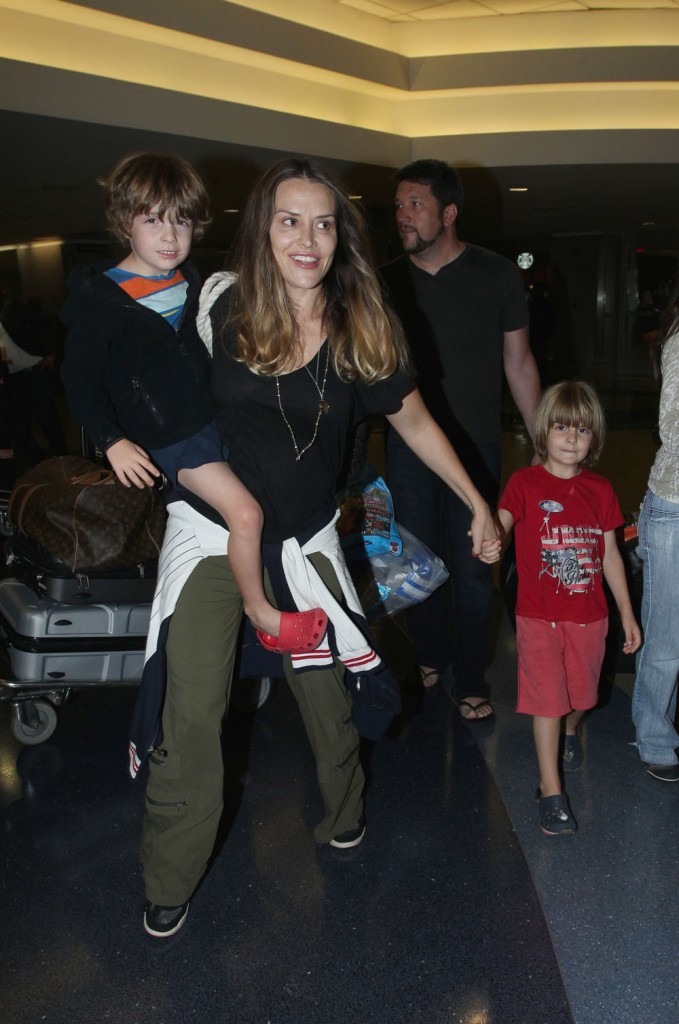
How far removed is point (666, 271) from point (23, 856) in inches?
800

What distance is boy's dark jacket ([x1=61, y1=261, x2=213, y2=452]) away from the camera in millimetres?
1951

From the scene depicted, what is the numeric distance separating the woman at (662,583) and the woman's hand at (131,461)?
59.4 inches

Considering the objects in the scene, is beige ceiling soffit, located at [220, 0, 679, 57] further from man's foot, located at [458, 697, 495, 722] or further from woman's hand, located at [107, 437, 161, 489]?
woman's hand, located at [107, 437, 161, 489]

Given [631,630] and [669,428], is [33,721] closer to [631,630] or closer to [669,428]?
[631,630]

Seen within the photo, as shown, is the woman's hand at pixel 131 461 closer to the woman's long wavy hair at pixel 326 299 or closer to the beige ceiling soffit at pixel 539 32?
the woman's long wavy hair at pixel 326 299

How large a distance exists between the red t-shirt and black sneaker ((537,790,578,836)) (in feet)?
1.76

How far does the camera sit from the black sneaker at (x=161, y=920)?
2.16 meters

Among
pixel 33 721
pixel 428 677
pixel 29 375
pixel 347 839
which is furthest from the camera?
pixel 29 375

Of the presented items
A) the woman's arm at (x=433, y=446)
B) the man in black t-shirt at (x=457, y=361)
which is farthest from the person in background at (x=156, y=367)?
the man in black t-shirt at (x=457, y=361)

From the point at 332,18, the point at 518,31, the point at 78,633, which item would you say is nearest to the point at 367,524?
the point at 78,633

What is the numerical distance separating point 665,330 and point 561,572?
79 centimetres

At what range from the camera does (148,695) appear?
2072mm

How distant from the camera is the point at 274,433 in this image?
6.68ft

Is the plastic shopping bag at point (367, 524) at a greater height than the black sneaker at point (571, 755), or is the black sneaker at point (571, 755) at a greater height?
the plastic shopping bag at point (367, 524)
